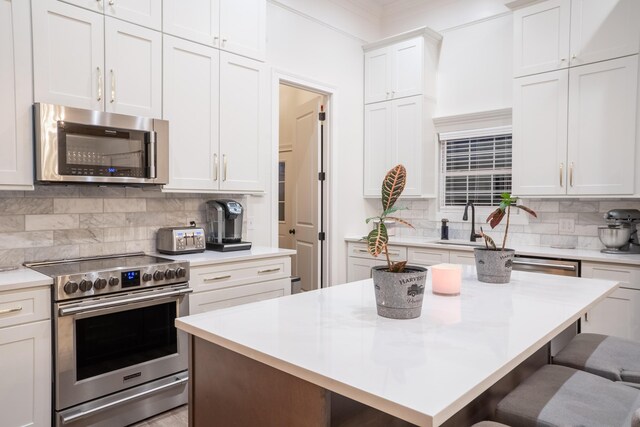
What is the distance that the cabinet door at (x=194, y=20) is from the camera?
2991mm

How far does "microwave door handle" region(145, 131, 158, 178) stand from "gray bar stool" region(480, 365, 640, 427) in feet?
7.80

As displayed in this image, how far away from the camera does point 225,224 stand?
3486 mm

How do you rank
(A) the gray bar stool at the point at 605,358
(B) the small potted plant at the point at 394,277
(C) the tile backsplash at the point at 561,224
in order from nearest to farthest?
(B) the small potted plant at the point at 394,277 < (A) the gray bar stool at the point at 605,358 < (C) the tile backsplash at the point at 561,224

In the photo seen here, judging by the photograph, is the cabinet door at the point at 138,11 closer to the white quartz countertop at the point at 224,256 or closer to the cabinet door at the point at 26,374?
the white quartz countertop at the point at 224,256

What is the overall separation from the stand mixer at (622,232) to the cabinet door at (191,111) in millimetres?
3045

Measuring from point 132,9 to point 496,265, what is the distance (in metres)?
2.62

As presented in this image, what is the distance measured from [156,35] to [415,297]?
8.12ft

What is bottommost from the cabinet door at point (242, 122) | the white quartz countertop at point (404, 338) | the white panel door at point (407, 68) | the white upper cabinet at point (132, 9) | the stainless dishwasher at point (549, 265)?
the stainless dishwasher at point (549, 265)

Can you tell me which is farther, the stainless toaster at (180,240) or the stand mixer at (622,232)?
the stand mixer at (622,232)

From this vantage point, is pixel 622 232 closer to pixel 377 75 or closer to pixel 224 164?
pixel 377 75

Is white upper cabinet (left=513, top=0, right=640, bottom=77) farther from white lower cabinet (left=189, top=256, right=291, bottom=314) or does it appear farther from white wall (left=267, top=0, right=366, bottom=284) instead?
white lower cabinet (left=189, top=256, right=291, bottom=314)

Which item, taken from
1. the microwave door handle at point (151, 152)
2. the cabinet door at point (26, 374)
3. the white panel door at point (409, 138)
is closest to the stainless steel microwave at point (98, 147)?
the microwave door handle at point (151, 152)

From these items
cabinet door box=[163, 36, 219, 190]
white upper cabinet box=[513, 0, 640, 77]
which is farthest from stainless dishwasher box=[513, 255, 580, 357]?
cabinet door box=[163, 36, 219, 190]

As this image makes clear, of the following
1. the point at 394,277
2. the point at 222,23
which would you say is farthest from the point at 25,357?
the point at 222,23
